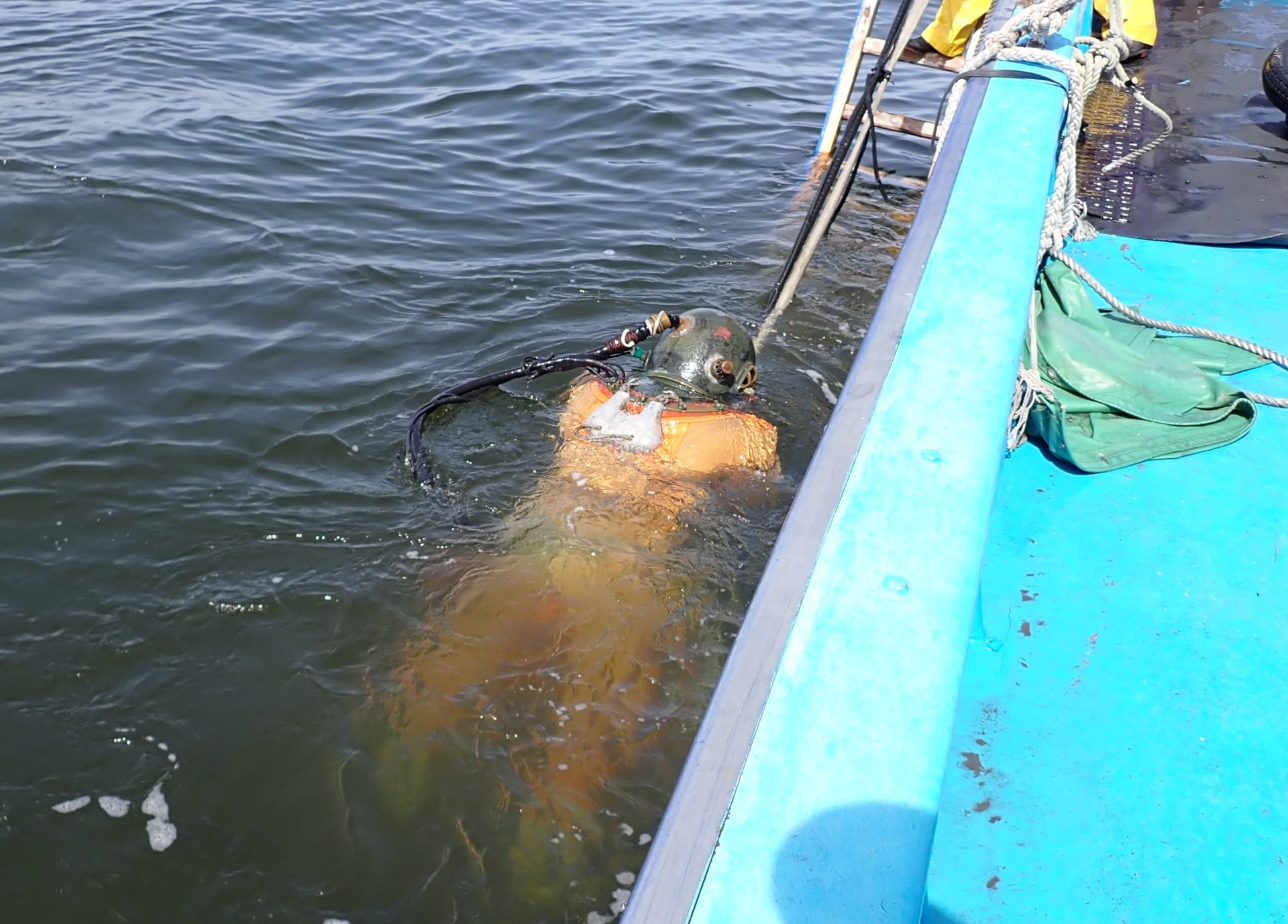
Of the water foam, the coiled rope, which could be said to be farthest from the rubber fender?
the water foam

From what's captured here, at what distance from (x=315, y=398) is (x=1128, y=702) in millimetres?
4390

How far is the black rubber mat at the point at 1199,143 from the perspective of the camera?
4.59 m

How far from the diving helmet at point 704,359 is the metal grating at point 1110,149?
185 centimetres

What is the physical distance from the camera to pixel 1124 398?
125 inches

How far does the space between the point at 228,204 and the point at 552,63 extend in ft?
16.6

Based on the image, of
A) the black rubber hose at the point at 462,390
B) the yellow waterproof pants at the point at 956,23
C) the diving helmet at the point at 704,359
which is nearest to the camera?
the black rubber hose at the point at 462,390

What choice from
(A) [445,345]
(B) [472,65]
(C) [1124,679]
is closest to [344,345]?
(A) [445,345]

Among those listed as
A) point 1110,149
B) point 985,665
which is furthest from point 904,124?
point 985,665

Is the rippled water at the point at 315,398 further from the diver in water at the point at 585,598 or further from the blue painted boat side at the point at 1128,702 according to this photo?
the blue painted boat side at the point at 1128,702

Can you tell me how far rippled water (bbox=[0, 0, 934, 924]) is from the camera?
3074mm

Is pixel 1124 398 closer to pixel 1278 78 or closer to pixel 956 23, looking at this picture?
pixel 1278 78

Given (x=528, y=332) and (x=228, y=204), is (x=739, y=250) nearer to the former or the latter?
(x=528, y=332)

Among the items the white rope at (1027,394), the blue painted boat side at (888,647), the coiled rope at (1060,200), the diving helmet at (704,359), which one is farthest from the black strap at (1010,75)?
the blue painted boat side at (888,647)

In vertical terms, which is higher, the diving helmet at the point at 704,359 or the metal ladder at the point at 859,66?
the metal ladder at the point at 859,66
